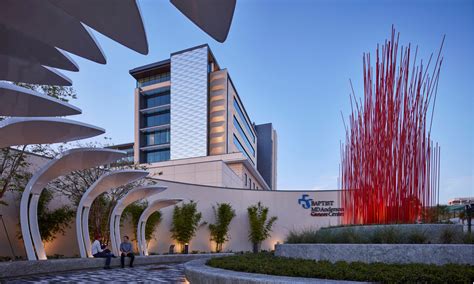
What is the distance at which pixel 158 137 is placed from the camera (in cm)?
5188

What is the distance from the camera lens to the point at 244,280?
586 centimetres

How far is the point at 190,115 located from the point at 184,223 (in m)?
27.0

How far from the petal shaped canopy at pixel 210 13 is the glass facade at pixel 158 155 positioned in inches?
1860

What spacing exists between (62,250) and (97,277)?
270 inches

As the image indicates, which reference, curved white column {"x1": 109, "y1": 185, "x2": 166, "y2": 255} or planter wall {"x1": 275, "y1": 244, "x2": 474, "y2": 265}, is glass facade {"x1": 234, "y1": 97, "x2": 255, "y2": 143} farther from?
planter wall {"x1": 275, "y1": 244, "x2": 474, "y2": 265}

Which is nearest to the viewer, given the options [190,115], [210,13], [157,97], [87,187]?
[210,13]

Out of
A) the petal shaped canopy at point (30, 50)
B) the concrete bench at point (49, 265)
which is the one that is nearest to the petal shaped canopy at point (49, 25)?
the petal shaped canopy at point (30, 50)

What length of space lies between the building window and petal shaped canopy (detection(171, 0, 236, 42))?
47.2m

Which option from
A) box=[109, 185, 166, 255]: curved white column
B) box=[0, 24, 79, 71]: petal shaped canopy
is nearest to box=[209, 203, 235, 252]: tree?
box=[109, 185, 166, 255]: curved white column

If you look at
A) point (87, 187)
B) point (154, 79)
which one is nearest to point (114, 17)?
point (87, 187)

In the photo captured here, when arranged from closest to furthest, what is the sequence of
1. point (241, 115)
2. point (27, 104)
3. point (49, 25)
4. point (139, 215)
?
point (49, 25) < point (27, 104) < point (139, 215) < point (241, 115)

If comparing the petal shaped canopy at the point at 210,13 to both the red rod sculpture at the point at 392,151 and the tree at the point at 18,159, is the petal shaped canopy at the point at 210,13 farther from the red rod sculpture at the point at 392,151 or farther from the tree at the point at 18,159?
the tree at the point at 18,159

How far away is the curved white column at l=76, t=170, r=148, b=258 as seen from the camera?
1316cm

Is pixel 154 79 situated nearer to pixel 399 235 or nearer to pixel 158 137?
pixel 158 137
